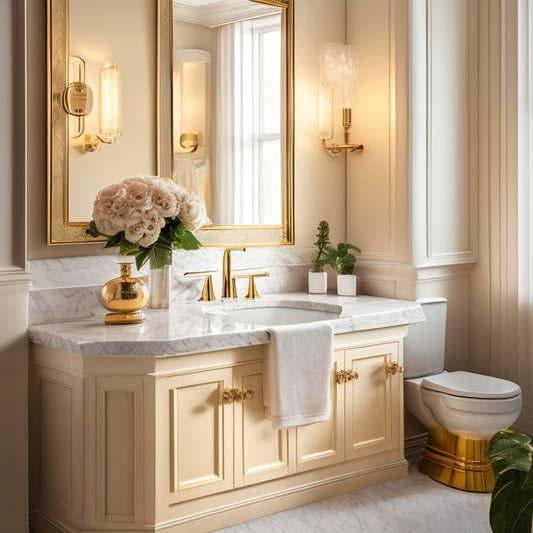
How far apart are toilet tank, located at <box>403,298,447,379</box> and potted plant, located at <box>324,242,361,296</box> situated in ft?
1.04

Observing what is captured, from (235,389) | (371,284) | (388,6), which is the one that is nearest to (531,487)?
(235,389)

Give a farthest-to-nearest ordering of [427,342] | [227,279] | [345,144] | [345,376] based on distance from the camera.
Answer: [345,144]
[427,342]
[227,279]
[345,376]

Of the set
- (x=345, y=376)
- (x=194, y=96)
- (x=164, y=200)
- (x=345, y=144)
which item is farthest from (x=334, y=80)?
(x=345, y=376)

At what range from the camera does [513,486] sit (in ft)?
6.44

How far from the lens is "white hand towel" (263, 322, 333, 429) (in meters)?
2.48

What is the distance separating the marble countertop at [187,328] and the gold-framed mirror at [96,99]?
0.34 meters

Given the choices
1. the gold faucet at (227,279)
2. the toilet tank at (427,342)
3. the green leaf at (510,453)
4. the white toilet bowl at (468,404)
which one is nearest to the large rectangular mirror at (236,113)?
the gold faucet at (227,279)

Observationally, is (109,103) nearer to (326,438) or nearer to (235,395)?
(235,395)

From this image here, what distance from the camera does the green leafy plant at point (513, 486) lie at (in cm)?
192

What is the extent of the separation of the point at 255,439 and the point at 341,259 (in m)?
1.08

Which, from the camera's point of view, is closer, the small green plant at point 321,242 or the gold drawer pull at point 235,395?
the gold drawer pull at point 235,395

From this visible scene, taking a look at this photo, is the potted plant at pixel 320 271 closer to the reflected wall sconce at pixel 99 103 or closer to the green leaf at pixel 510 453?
the reflected wall sconce at pixel 99 103

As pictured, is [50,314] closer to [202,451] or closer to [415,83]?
[202,451]

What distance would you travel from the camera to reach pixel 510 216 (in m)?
3.37
